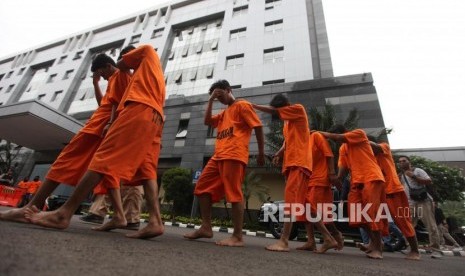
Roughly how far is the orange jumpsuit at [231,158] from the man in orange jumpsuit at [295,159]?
11.2 inches

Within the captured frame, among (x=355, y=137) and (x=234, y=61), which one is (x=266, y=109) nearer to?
(x=355, y=137)

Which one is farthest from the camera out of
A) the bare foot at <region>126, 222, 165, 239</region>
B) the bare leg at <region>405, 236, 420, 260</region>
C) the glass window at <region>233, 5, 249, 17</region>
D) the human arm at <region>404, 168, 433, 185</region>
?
the glass window at <region>233, 5, 249, 17</region>

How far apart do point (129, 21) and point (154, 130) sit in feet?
109

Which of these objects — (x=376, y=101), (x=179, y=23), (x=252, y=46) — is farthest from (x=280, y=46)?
(x=179, y=23)

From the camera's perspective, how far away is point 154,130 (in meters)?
2.27

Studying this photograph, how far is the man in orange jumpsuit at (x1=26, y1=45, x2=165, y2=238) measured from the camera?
6.31ft

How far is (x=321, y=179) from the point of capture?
3.85m

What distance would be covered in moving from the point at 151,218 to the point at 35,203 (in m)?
1.02

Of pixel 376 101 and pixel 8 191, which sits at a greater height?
pixel 376 101

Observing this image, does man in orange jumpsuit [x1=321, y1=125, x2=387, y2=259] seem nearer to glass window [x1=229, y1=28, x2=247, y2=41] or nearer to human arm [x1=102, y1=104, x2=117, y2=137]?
human arm [x1=102, y1=104, x2=117, y2=137]

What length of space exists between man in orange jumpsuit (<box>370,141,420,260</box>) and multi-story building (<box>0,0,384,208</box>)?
11124 millimetres

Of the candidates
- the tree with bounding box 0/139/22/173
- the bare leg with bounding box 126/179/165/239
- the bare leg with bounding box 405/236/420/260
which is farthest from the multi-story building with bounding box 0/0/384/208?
the bare leg with bounding box 126/179/165/239

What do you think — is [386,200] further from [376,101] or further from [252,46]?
[252,46]

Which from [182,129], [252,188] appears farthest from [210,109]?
[182,129]
